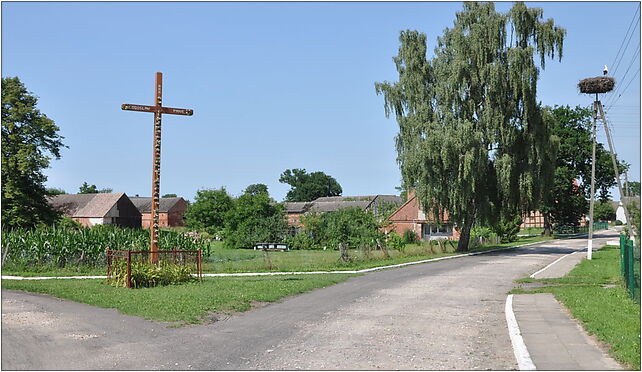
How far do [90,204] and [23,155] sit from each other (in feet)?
134

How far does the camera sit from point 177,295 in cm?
1576

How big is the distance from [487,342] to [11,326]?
876 cm

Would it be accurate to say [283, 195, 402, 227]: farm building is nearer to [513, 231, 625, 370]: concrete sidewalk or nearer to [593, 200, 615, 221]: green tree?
[593, 200, 615, 221]: green tree

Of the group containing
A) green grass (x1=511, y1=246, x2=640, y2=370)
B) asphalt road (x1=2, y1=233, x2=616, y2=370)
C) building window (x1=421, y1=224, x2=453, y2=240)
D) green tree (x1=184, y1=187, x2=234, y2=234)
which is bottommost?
asphalt road (x1=2, y1=233, x2=616, y2=370)

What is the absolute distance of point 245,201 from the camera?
5962cm

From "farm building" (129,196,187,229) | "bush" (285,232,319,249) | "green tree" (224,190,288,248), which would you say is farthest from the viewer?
"farm building" (129,196,187,229)

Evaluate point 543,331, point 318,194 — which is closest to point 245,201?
point 543,331

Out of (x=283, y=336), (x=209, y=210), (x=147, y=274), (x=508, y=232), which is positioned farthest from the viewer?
(x=209, y=210)

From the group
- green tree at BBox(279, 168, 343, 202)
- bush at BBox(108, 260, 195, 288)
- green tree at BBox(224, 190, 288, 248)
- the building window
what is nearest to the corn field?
bush at BBox(108, 260, 195, 288)

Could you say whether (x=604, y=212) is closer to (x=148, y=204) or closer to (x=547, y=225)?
(x=547, y=225)

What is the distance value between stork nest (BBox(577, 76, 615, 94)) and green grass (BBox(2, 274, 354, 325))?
2040cm

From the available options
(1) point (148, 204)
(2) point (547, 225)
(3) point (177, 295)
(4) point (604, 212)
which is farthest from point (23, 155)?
(4) point (604, 212)

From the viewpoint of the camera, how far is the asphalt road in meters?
8.73

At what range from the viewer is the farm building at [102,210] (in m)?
84.3
